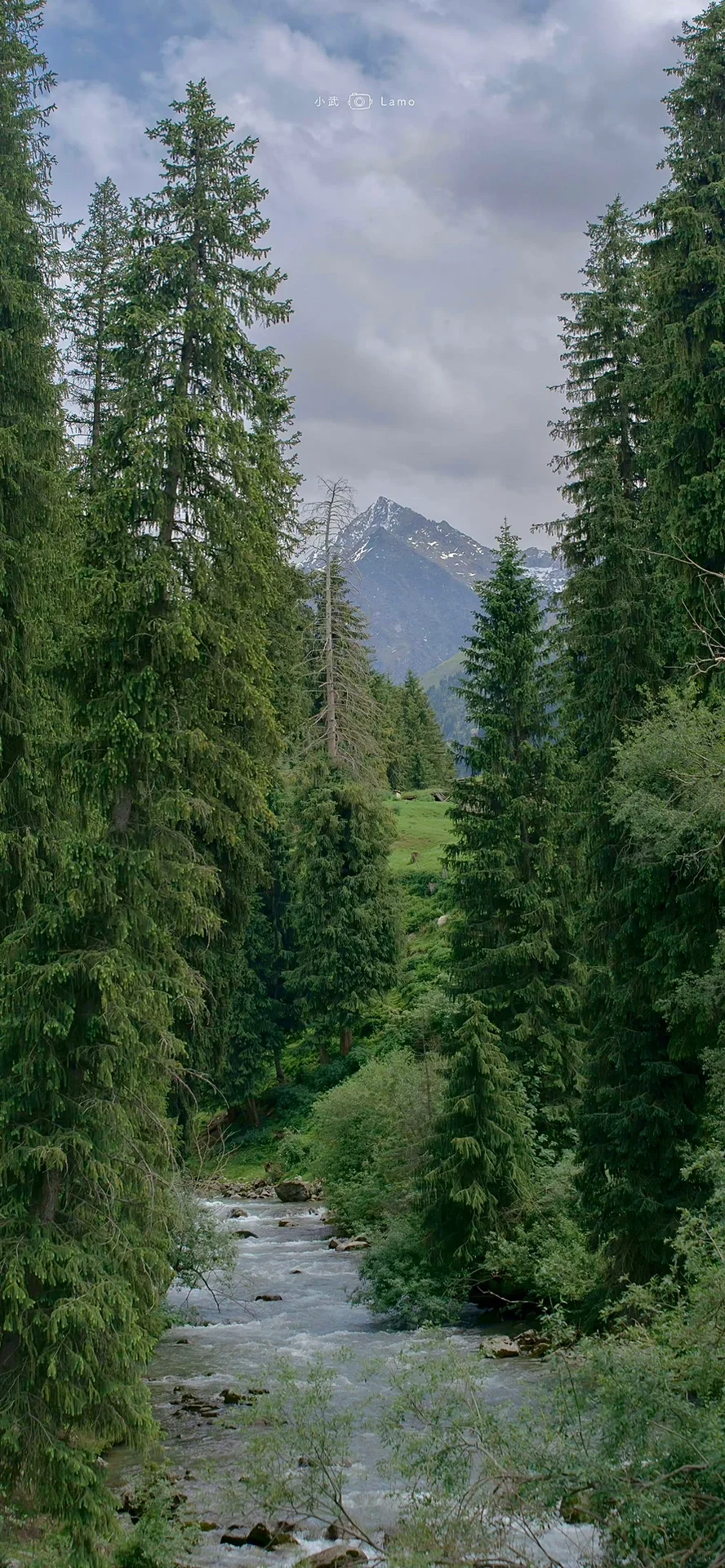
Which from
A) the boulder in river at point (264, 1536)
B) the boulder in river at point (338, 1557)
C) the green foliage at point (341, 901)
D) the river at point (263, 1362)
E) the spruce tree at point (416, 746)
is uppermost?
the spruce tree at point (416, 746)

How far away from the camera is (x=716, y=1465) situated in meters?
7.21

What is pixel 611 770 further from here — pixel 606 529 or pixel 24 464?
pixel 24 464

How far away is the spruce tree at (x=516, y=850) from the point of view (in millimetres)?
23922

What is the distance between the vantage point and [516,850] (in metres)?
25.0

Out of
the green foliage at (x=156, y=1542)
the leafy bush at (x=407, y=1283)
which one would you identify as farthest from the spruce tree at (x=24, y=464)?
the leafy bush at (x=407, y=1283)

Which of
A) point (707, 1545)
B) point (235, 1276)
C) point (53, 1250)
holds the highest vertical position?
point (53, 1250)

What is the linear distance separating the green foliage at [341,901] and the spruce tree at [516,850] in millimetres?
11656

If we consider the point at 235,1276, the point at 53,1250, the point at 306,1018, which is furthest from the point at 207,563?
the point at 306,1018

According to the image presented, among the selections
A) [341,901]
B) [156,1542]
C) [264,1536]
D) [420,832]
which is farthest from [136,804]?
[420,832]

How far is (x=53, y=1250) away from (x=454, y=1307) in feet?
36.3

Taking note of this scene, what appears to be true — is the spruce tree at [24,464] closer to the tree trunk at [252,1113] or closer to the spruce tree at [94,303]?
the spruce tree at [94,303]

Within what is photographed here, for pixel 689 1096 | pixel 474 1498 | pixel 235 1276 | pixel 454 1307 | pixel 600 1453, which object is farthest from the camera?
pixel 235 1276

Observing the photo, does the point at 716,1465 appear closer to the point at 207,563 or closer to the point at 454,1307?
the point at 207,563

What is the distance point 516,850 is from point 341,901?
14.4 m
